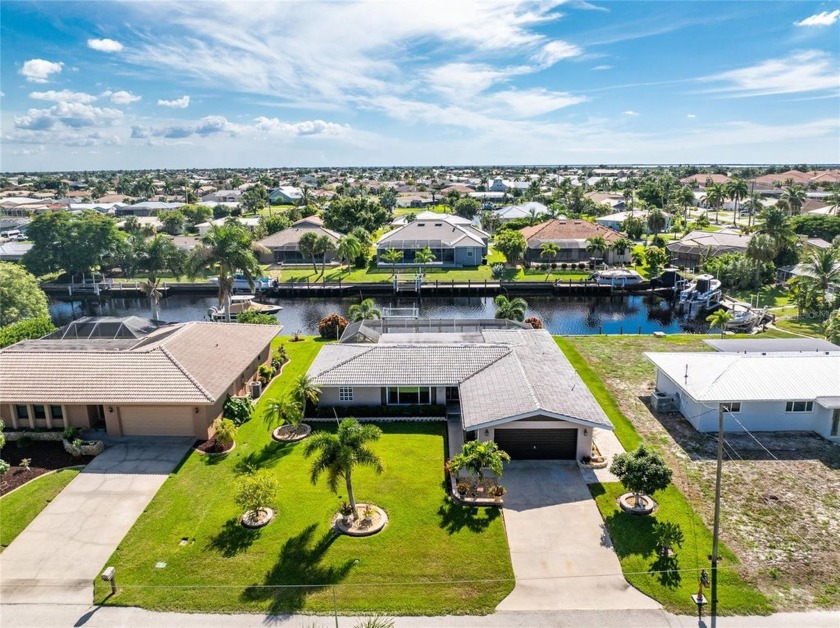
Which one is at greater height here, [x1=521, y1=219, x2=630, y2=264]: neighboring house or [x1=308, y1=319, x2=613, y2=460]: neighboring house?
[x1=521, y1=219, x2=630, y2=264]: neighboring house

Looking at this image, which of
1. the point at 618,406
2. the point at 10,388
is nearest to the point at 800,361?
the point at 618,406

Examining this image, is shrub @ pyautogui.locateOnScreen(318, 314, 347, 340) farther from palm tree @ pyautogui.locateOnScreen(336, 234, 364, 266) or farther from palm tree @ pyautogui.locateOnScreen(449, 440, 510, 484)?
palm tree @ pyautogui.locateOnScreen(336, 234, 364, 266)

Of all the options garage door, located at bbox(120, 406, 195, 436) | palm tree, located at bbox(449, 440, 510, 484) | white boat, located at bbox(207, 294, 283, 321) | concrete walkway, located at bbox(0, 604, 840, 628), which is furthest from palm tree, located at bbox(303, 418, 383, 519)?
white boat, located at bbox(207, 294, 283, 321)

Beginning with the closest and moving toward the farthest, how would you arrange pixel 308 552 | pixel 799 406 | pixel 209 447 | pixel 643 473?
pixel 308 552 → pixel 643 473 → pixel 209 447 → pixel 799 406

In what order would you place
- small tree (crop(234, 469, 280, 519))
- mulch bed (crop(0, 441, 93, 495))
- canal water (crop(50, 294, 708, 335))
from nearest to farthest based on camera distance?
small tree (crop(234, 469, 280, 519)) < mulch bed (crop(0, 441, 93, 495)) < canal water (crop(50, 294, 708, 335))

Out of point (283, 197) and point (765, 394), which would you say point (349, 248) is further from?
point (283, 197)

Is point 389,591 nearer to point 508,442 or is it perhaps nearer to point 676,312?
point 508,442

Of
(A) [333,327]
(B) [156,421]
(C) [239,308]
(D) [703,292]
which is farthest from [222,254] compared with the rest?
(D) [703,292]
